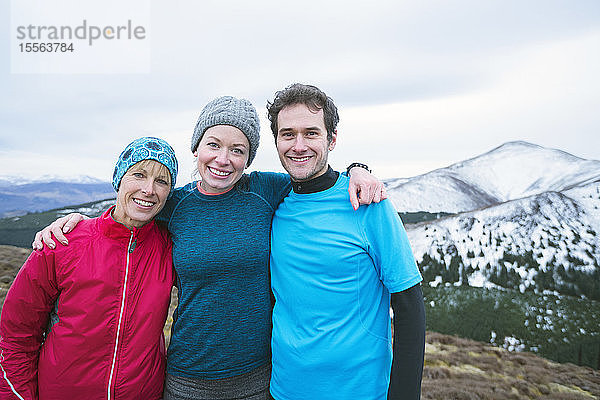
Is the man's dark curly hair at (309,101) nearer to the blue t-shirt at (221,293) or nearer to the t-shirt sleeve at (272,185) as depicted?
the t-shirt sleeve at (272,185)

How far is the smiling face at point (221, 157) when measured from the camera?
3.10 meters

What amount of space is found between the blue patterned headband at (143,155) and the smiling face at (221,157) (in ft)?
0.85

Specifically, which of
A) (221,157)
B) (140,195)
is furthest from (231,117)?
(140,195)

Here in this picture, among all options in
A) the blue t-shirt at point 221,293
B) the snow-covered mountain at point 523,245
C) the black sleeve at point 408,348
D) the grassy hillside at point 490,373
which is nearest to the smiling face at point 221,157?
the blue t-shirt at point 221,293

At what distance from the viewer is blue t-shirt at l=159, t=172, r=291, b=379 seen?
298 cm

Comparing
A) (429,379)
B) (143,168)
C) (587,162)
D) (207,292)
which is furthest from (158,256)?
(587,162)

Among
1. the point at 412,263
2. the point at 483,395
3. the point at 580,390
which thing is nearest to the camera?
the point at 412,263

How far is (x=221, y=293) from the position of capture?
2996 millimetres

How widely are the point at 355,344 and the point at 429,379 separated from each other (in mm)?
7087

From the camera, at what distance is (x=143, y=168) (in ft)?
9.89

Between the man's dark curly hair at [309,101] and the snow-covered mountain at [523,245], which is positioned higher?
the man's dark curly hair at [309,101]

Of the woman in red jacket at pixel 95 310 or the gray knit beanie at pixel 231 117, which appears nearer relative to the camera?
the woman in red jacket at pixel 95 310

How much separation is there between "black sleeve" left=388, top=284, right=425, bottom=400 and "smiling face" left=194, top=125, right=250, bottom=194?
5.39 ft

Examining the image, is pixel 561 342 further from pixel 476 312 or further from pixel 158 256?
pixel 158 256
